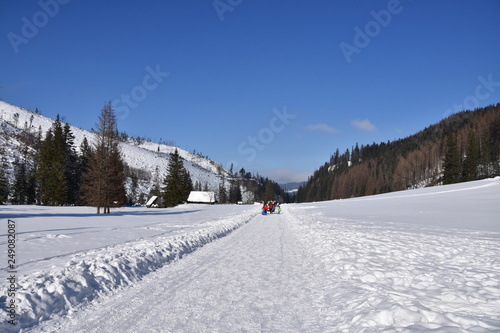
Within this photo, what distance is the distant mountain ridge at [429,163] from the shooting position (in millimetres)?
73500

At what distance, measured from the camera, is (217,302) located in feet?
16.3

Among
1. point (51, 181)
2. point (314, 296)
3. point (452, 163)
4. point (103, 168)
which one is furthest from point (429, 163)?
point (314, 296)

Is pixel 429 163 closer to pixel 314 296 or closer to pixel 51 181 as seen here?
pixel 51 181

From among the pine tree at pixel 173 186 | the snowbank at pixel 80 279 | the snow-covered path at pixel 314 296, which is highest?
the pine tree at pixel 173 186

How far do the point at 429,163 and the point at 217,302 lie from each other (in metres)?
118

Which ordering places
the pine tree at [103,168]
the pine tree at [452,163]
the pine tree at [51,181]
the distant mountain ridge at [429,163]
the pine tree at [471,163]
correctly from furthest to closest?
the distant mountain ridge at [429,163]
the pine tree at [471,163]
the pine tree at [452,163]
the pine tree at [51,181]
the pine tree at [103,168]

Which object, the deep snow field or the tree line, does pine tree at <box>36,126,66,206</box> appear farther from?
the deep snow field

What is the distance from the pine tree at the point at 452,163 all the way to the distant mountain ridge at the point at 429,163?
24 centimetres

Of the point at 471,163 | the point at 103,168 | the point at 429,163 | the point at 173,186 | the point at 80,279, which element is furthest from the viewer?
the point at 429,163

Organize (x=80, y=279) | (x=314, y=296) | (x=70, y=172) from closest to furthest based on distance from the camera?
(x=314, y=296)
(x=80, y=279)
(x=70, y=172)

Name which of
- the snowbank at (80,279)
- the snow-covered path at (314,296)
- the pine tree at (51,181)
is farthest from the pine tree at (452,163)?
the pine tree at (51,181)

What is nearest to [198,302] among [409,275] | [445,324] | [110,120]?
[445,324]

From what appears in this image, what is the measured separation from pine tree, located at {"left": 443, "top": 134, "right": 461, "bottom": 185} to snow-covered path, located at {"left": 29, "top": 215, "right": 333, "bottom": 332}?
74.5 m

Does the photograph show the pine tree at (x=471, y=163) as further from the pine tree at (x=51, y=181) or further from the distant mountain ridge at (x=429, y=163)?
the pine tree at (x=51, y=181)
